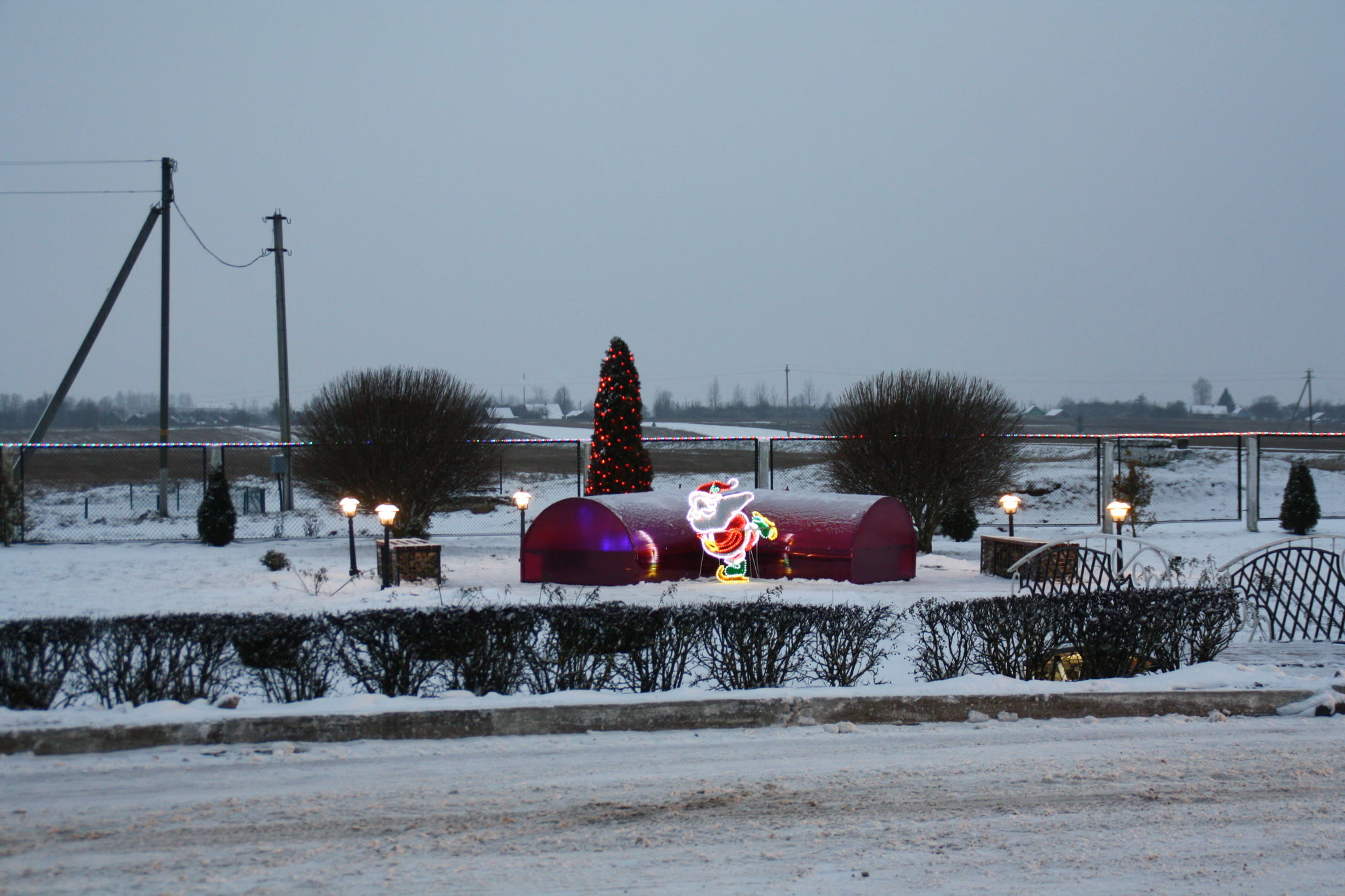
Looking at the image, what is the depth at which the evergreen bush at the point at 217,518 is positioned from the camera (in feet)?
65.3

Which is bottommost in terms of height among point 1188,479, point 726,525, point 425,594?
point 425,594

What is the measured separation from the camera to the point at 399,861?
4.75m

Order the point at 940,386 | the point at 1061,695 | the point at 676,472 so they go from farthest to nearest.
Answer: the point at 676,472 < the point at 940,386 < the point at 1061,695

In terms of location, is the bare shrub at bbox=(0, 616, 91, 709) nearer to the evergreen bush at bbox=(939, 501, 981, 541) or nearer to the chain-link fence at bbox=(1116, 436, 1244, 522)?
the evergreen bush at bbox=(939, 501, 981, 541)

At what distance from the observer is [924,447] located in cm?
2067

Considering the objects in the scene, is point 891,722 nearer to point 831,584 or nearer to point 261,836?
point 261,836

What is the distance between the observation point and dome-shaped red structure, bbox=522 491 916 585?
15.3 m

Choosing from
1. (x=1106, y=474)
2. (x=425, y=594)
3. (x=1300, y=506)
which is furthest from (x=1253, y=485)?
(x=425, y=594)

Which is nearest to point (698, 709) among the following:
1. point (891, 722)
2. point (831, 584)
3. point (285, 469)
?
point (891, 722)

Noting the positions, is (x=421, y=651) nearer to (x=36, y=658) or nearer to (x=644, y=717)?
(x=644, y=717)

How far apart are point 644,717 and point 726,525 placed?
28.4 feet

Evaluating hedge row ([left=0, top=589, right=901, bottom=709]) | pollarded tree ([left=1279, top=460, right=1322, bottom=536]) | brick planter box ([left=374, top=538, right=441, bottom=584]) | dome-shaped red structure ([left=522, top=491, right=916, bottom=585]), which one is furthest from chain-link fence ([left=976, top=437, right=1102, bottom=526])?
hedge row ([left=0, top=589, right=901, bottom=709])

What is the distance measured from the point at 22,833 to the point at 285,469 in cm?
2068

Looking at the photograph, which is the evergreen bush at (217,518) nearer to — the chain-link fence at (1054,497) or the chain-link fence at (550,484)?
the chain-link fence at (550,484)
